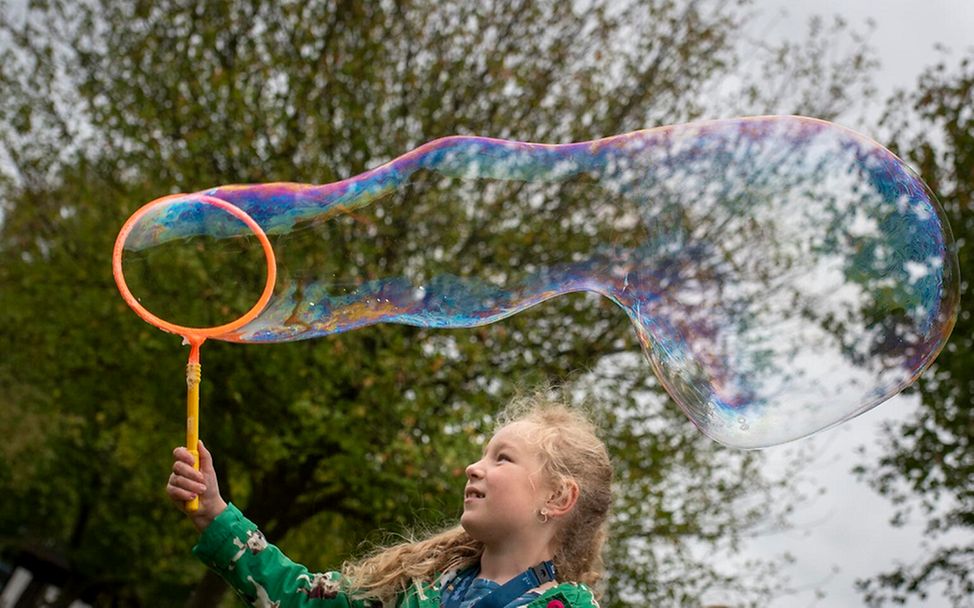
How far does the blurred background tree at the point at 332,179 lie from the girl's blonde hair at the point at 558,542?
6737 mm

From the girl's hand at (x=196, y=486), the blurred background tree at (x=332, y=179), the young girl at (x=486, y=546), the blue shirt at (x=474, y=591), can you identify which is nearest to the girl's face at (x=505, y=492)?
the young girl at (x=486, y=546)

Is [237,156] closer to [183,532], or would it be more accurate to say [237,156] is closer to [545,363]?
[545,363]

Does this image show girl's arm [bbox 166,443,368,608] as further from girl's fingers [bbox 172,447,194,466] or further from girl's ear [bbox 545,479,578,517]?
girl's ear [bbox 545,479,578,517]

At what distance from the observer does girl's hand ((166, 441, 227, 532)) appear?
9.92ft

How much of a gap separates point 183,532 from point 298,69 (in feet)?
25.4

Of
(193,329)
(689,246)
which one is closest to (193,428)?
(193,329)

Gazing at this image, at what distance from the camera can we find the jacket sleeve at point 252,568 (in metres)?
3.16

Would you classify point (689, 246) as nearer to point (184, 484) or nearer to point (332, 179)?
point (184, 484)

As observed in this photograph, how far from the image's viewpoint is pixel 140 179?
41.3 ft

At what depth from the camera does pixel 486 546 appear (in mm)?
3260

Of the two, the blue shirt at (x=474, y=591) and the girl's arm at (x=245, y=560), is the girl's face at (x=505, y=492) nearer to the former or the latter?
the blue shirt at (x=474, y=591)

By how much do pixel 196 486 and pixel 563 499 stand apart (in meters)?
0.96

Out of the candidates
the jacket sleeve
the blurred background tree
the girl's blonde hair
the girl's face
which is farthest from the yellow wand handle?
the blurred background tree

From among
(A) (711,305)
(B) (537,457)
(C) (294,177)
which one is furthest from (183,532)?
(B) (537,457)
